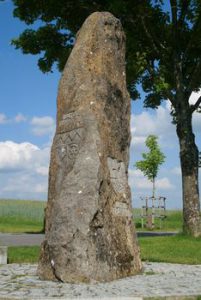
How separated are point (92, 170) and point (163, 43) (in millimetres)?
14136

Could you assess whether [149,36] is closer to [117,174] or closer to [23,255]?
[23,255]

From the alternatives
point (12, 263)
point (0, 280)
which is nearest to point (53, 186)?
point (0, 280)

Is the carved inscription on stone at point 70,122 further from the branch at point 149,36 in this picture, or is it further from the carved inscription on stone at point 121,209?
the branch at point 149,36

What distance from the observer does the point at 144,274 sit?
10.2 m

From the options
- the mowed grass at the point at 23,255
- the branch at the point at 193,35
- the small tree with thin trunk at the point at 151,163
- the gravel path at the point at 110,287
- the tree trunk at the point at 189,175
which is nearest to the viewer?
the gravel path at the point at 110,287

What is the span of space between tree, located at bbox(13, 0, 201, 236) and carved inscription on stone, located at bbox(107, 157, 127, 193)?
33.3 ft

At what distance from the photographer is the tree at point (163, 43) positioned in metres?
20.4

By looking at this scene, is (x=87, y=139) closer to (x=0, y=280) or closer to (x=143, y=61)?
(x=0, y=280)

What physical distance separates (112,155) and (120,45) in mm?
2496

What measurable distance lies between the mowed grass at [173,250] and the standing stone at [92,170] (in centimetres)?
374

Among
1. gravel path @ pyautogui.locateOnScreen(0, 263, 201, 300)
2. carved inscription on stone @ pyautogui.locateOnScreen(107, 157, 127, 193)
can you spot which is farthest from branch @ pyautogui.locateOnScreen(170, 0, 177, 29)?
gravel path @ pyautogui.locateOnScreen(0, 263, 201, 300)

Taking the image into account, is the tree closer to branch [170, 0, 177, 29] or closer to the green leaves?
branch [170, 0, 177, 29]

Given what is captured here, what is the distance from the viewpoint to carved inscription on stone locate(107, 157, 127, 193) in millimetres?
10016

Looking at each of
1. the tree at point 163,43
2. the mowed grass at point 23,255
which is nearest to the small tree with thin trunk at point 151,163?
the tree at point 163,43
